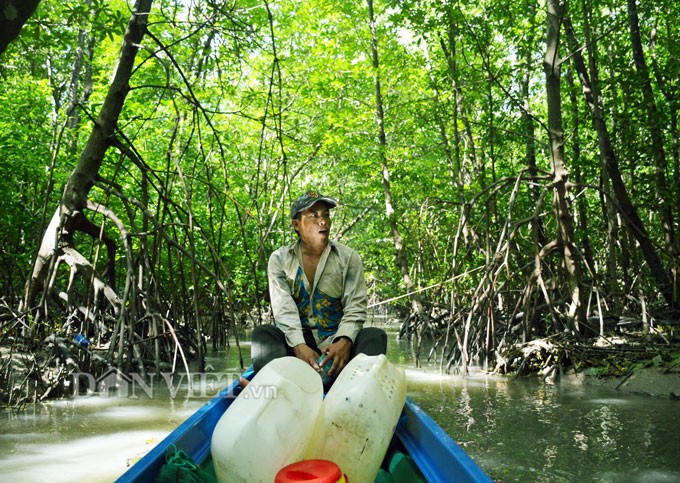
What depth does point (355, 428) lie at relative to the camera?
1.88 metres

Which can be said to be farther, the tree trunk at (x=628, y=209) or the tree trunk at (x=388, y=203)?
the tree trunk at (x=388, y=203)

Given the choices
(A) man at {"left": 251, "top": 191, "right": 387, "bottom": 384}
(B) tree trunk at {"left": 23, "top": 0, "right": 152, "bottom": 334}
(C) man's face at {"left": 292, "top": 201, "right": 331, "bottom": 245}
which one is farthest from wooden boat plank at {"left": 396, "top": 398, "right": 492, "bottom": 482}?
(B) tree trunk at {"left": 23, "top": 0, "right": 152, "bottom": 334}

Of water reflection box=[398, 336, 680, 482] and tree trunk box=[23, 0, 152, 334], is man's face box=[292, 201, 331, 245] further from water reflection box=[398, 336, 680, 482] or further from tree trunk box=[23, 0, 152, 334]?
tree trunk box=[23, 0, 152, 334]

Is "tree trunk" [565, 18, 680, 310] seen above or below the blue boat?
above

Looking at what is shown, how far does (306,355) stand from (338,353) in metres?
0.16

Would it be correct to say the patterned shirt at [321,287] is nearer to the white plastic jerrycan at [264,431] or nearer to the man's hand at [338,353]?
the man's hand at [338,353]

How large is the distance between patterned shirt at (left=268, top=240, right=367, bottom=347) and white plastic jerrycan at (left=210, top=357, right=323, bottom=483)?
1424 millimetres

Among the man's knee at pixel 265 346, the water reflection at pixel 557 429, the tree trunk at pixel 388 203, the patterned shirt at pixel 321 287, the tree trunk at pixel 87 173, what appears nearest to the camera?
the man's knee at pixel 265 346

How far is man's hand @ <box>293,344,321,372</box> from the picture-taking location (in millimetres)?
3002

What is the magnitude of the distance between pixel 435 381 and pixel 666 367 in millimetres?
2261

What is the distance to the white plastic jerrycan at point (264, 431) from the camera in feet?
5.62

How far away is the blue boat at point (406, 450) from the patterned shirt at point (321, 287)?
0.66 metres

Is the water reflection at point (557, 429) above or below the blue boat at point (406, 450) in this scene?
below

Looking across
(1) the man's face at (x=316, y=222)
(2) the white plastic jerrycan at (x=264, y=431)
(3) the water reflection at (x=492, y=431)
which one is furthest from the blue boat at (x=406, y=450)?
(3) the water reflection at (x=492, y=431)
